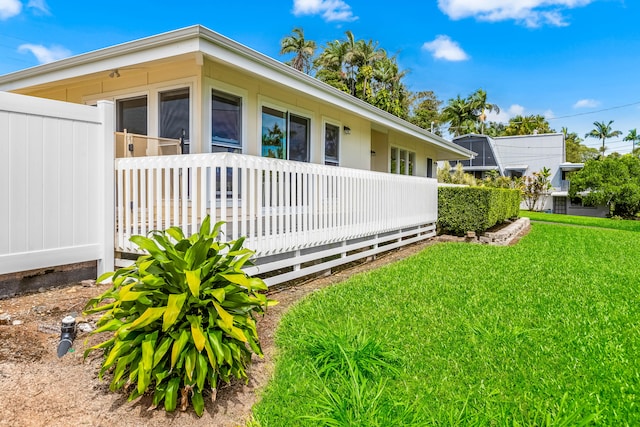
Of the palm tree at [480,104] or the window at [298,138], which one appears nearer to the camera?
the window at [298,138]

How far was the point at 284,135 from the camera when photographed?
27.0 feet

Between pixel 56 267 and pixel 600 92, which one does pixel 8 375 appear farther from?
pixel 600 92

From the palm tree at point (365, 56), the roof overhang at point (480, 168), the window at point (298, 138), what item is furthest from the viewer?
the palm tree at point (365, 56)

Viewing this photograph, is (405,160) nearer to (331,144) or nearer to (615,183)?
(331,144)

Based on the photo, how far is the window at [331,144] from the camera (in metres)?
9.63

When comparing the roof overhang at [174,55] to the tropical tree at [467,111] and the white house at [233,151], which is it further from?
the tropical tree at [467,111]

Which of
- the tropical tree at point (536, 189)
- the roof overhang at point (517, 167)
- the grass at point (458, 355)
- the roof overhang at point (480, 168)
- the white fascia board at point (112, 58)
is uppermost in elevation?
the roof overhang at point (517, 167)

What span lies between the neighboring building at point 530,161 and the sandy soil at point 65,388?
1328 inches

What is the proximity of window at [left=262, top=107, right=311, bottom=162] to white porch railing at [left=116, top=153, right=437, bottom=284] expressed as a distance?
1868 mm

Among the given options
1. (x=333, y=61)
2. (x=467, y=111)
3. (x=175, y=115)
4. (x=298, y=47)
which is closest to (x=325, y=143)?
(x=175, y=115)

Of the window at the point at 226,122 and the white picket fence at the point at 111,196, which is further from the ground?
the window at the point at 226,122

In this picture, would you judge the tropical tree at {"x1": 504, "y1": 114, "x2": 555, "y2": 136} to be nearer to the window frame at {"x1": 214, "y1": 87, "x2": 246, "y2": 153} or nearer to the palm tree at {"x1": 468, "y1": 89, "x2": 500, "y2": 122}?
the palm tree at {"x1": 468, "y1": 89, "x2": 500, "y2": 122}

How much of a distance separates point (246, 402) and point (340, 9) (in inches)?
1740

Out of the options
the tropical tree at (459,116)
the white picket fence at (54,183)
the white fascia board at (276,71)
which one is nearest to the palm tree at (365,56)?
the tropical tree at (459,116)
